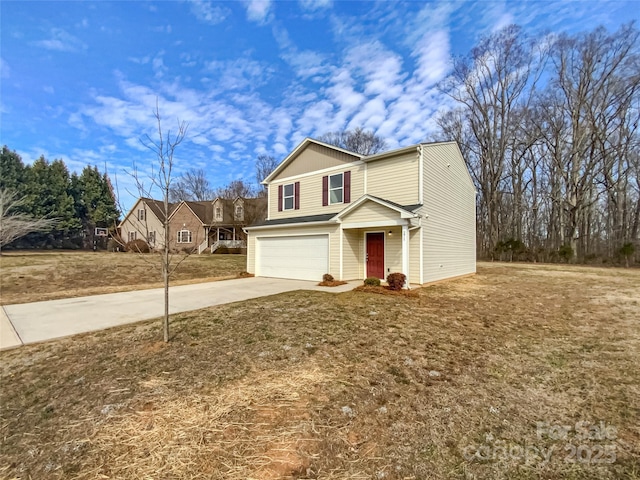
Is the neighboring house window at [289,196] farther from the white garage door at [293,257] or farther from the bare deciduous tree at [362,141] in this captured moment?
the bare deciduous tree at [362,141]

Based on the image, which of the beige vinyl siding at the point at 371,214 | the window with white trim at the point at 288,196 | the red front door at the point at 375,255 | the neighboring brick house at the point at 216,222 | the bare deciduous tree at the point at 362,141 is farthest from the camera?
the bare deciduous tree at the point at 362,141

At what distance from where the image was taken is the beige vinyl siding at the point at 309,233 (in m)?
12.3

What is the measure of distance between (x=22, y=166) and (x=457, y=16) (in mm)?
47686

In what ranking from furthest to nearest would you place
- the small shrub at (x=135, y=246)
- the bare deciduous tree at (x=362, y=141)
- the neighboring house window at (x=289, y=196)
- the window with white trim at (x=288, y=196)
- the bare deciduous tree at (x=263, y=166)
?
the bare deciduous tree at (x=263, y=166) < the bare deciduous tree at (x=362, y=141) < the window with white trim at (x=288, y=196) < the neighboring house window at (x=289, y=196) < the small shrub at (x=135, y=246)

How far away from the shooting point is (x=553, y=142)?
2598 cm

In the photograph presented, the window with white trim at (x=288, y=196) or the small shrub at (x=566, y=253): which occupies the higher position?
the window with white trim at (x=288, y=196)

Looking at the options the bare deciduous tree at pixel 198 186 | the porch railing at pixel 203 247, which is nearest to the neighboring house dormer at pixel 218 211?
the porch railing at pixel 203 247

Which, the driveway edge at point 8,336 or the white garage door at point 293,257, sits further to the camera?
the white garage door at point 293,257

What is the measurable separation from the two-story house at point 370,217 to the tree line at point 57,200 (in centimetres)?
2641

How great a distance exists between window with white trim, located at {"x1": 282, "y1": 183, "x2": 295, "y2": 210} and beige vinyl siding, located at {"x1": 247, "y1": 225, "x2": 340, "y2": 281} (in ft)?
6.62

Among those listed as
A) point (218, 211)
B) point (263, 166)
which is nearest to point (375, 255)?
point (218, 211)

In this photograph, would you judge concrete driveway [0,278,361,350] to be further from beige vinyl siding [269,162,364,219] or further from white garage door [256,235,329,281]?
beige vinyl siding [269,162,364,219]

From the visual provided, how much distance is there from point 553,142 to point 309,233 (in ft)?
86.1

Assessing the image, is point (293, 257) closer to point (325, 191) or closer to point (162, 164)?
point (325, 191)
